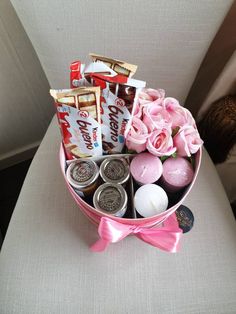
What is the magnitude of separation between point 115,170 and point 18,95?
538 mm

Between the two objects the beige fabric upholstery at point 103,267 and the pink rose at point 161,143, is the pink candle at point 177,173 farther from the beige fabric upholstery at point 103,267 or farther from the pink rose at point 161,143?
the beige fabric upholstery at point 103,267

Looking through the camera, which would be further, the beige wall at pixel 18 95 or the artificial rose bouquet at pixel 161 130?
the beige wall at pixel 18 95

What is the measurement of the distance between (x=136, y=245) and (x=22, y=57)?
0.56m

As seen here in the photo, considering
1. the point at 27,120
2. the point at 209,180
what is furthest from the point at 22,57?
the point at 209,180

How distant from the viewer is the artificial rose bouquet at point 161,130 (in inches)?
14.3

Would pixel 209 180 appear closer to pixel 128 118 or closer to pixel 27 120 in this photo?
pixel 128 118

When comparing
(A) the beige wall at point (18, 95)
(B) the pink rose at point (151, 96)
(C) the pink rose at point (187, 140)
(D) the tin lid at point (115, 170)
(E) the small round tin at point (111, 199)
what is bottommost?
(A) the beige wall at point (18, 95)

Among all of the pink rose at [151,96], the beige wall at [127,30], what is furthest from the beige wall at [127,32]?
the pink rose at [151,96]

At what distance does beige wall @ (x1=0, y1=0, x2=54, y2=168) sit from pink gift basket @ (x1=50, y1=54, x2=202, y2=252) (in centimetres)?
42

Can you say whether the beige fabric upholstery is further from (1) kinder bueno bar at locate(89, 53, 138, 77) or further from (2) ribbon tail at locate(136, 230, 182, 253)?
(1) kinder bueno bar at locate(89, 53, 138, 77)

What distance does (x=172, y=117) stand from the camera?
1.30 feet

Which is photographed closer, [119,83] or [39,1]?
[119,83]

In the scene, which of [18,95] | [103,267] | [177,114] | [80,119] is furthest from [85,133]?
[18,95]

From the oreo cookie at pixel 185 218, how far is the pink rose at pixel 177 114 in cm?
20
